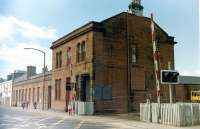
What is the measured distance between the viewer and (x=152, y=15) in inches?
957

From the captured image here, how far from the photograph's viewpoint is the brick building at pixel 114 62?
119 ft

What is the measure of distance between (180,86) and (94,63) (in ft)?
54.0

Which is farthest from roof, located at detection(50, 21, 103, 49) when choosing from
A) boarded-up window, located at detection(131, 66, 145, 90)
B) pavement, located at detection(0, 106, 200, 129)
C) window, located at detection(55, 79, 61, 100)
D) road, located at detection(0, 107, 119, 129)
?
road, located at detection(0, 107, 119, 129)

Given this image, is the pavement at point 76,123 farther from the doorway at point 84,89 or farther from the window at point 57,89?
the window at point 57,89

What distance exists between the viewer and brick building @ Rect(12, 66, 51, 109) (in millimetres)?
54562

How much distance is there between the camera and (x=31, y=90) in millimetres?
67188

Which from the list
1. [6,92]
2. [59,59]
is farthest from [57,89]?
[6,92]

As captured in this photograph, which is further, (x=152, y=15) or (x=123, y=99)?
(x=123, y=99)

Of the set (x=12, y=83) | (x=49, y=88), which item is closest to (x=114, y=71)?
(x=49, y=88)

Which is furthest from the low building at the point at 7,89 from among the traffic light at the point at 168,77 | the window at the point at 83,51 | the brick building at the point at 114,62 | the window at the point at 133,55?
the traffic light at the point at 168,77

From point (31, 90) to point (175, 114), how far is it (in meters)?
48.8

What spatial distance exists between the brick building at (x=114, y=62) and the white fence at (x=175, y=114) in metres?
12.3

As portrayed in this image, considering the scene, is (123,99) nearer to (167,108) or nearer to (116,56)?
(116,56)

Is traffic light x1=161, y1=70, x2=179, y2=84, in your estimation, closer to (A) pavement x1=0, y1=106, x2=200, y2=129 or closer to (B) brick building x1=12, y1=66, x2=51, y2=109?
(A) pavement x1=0, y1=106, x2=200, y2=129
